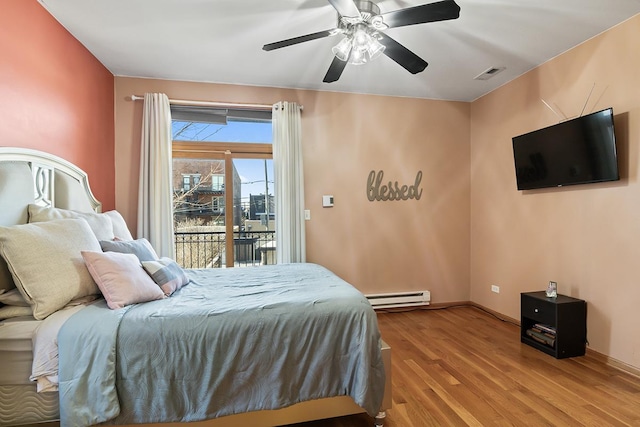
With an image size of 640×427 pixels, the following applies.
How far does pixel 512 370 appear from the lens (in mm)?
2420

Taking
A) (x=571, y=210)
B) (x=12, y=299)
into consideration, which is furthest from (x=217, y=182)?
(x=571, y=210)

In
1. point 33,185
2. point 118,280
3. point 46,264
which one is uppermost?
point 33,185

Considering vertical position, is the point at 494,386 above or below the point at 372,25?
below

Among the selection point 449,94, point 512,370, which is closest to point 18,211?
point 512,370

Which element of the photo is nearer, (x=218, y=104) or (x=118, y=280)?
(x=118, y=280)

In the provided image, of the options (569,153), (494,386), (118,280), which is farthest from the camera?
(569,153)

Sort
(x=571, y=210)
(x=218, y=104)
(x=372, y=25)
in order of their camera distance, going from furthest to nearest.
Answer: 1. (x=218, y=104)
2. (x=571, y=210)
3. (x=372, y=25)

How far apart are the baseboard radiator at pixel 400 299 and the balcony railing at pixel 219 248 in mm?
1344

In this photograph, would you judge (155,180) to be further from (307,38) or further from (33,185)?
(307,38)

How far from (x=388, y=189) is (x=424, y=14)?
7.57 feet

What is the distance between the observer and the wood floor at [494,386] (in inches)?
73.4

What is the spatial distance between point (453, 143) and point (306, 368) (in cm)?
346

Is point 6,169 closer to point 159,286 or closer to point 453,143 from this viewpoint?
point 159,286

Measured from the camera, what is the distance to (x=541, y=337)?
2.73 meters
